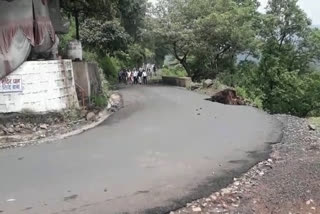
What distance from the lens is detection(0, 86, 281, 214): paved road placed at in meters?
Answer: 9.21

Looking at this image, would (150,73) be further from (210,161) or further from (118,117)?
(210,161)

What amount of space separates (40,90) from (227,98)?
12.0 m

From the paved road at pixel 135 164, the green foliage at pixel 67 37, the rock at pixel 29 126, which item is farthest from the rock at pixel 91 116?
the green foliage at pixel 67 37

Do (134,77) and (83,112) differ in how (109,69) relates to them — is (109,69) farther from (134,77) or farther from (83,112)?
(83,112)

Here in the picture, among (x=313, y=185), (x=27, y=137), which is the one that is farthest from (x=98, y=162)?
(x=313, y=185)

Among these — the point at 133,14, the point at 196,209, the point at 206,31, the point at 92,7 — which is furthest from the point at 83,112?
the point at 133,14

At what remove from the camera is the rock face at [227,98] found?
25422 mm

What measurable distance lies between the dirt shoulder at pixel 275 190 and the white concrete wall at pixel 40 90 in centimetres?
829

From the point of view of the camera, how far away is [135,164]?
39.0ft

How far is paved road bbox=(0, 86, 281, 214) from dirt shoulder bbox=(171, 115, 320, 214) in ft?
1.11

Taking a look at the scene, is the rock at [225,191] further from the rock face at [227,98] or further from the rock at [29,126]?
the rock face at [227,98]

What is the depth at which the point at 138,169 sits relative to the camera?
11.4 metres

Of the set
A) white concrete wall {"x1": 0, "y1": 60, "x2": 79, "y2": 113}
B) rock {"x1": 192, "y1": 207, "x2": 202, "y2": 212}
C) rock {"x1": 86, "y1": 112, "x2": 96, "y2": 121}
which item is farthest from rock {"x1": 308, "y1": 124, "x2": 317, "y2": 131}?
rock {"x1": 192, "y1": 207, "x2": 202, "y2": 212}

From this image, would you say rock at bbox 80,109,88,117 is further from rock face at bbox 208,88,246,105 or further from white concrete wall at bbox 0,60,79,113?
rock face at bbox 208,88,246,105
